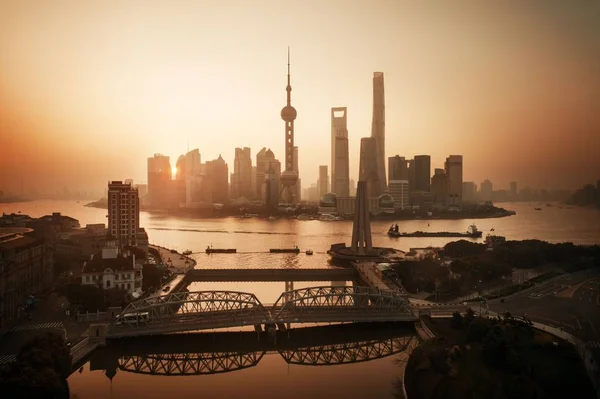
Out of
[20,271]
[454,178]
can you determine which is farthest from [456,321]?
[454,178]

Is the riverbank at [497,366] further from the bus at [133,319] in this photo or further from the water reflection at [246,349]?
the bus at [133,319]

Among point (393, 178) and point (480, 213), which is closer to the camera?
point (480, 213)

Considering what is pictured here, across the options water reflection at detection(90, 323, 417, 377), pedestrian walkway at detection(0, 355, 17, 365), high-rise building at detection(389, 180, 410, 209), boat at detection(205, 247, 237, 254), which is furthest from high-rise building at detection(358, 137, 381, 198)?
pedestrian walkway at detection(0, 355, 17, 365)

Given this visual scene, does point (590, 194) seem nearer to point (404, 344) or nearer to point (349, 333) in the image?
point (404, 344)

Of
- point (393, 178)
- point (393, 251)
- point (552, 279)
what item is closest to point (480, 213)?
point (393, 178)

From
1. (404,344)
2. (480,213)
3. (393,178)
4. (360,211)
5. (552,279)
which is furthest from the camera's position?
(393,178)

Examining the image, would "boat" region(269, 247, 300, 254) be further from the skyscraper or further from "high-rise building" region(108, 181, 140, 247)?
the skyscraper
